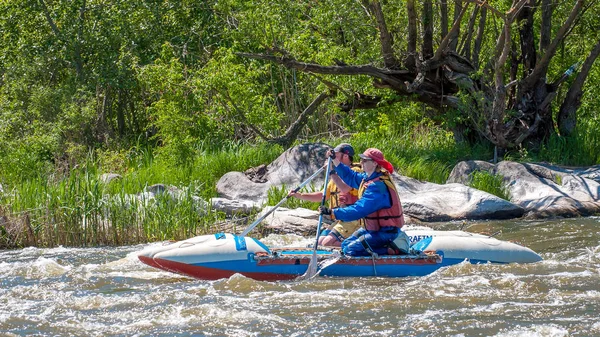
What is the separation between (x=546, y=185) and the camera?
1283 centimetres

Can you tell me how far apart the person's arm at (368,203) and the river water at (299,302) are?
0.56 meters

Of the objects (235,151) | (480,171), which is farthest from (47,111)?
(480,171)

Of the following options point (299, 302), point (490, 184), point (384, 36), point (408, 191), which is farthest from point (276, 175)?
point (299, 302)

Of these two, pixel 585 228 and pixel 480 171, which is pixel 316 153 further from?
pixel 585 228

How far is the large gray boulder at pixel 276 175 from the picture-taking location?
12.8 metres

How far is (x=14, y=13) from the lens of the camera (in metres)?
18.2

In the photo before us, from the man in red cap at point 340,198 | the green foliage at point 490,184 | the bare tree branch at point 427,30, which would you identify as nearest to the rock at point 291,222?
the man in red cap at point 340,198

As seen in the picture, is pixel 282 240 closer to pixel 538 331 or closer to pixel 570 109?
pixel 538 331

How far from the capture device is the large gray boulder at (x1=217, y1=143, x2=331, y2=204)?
506 inches

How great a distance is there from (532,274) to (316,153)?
6101 mm

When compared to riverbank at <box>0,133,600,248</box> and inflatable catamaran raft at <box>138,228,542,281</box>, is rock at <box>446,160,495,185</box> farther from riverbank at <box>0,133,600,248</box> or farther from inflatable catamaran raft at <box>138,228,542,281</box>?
inflatable catamaran raft at <box>138,228,542,281</box>

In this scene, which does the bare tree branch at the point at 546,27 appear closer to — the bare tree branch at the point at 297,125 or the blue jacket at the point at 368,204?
the bare tree branch at the point at 297,125

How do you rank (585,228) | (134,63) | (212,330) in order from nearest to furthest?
(212,330) < (585,228) < (134,63)

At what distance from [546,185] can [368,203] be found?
593cm
